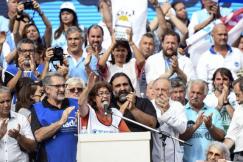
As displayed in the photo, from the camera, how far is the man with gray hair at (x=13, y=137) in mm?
11133

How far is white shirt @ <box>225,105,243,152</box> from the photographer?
39.8 feet

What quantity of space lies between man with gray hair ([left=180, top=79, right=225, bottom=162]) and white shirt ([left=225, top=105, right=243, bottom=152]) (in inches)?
7.8

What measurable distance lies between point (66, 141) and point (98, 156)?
1.49 meters

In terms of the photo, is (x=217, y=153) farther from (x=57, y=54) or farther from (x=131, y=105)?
(x=57, y=54)

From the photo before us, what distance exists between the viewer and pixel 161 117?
11828mm

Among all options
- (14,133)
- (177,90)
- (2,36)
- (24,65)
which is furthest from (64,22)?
(14,133)

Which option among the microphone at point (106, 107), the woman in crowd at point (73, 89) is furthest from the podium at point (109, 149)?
the woman in crowd at point (73, 89)

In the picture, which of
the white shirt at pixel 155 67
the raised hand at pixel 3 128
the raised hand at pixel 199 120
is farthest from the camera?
the white shirt at pixel 155 67

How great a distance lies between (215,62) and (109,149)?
5008 mm

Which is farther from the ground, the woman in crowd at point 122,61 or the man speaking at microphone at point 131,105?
the woman in crowd at point 122,61

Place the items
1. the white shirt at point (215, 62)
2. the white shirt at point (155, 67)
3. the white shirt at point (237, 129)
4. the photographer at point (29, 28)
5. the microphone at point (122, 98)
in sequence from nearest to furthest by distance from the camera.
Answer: the microphone at point (122, 98) < the white shirt at point (237, 129) < the white shirt at point (155, 67) < the photographer at point (29, 28) < the white shirt at point (215, 62)

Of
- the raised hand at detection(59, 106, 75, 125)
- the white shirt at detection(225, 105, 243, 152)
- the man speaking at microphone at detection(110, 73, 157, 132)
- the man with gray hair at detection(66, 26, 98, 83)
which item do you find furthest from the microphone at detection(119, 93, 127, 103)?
the man with gray hair at detection(66, 26, 98, 83)

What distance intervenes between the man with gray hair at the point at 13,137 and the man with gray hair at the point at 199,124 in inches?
80.3

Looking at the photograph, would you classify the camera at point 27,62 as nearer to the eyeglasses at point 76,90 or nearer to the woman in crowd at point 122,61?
the woman in crowd at point 122,61
